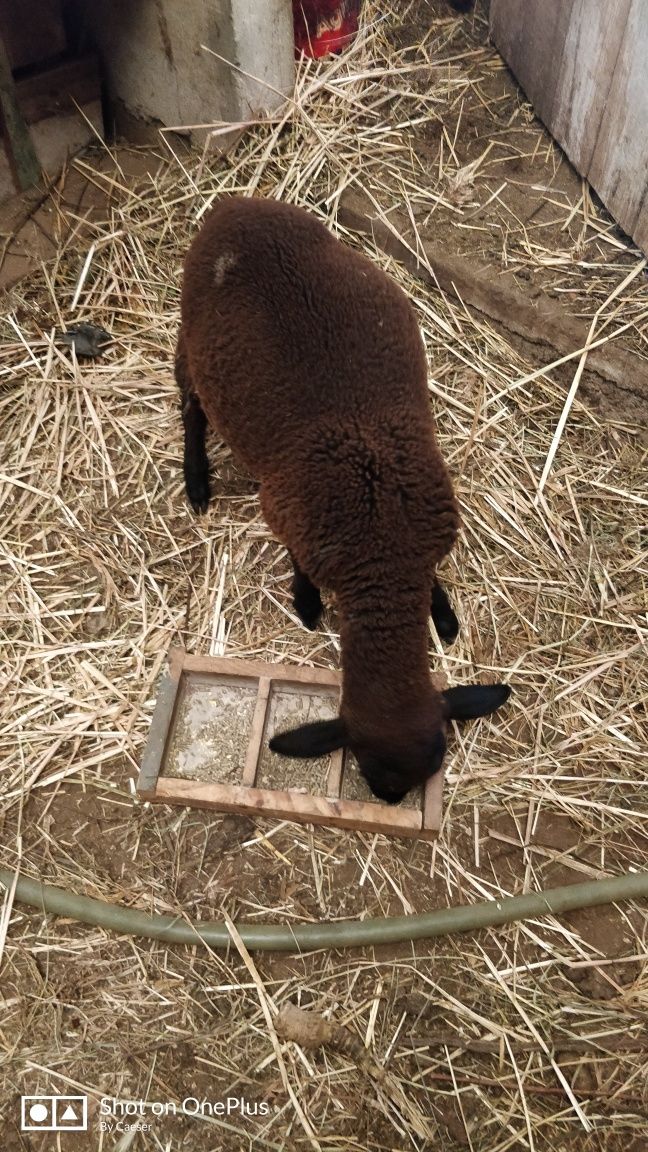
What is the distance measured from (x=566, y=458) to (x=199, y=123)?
8.77 ft

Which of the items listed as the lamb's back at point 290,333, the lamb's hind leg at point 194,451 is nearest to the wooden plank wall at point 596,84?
the lamb's back at point 290,333

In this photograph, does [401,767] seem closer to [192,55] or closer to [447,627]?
[447,627]

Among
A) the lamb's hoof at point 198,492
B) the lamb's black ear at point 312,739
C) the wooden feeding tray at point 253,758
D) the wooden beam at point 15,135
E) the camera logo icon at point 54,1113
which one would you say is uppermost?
the wooden beam at point 15,135

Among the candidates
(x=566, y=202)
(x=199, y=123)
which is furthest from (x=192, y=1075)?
(x=199, y=123)

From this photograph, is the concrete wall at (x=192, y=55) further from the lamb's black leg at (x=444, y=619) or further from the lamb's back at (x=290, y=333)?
the lamb's black leg at (x=444, y=619)

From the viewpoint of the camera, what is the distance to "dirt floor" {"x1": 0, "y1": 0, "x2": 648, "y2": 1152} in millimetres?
2477

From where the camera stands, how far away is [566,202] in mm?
4047

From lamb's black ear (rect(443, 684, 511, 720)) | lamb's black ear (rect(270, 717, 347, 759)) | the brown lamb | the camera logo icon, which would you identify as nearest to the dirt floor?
the camera logo icon

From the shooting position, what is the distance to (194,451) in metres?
3.52

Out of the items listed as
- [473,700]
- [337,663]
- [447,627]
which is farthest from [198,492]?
[473,700]

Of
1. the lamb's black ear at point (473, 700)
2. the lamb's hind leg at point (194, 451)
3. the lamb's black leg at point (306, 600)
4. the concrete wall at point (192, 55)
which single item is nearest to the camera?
the lamb's black ear at point (473, 700)

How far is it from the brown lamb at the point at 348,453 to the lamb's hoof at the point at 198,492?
0.67 meters

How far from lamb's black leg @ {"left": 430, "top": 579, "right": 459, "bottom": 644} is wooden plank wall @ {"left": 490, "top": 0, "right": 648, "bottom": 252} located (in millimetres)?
1970

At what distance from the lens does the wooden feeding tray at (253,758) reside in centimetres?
280
